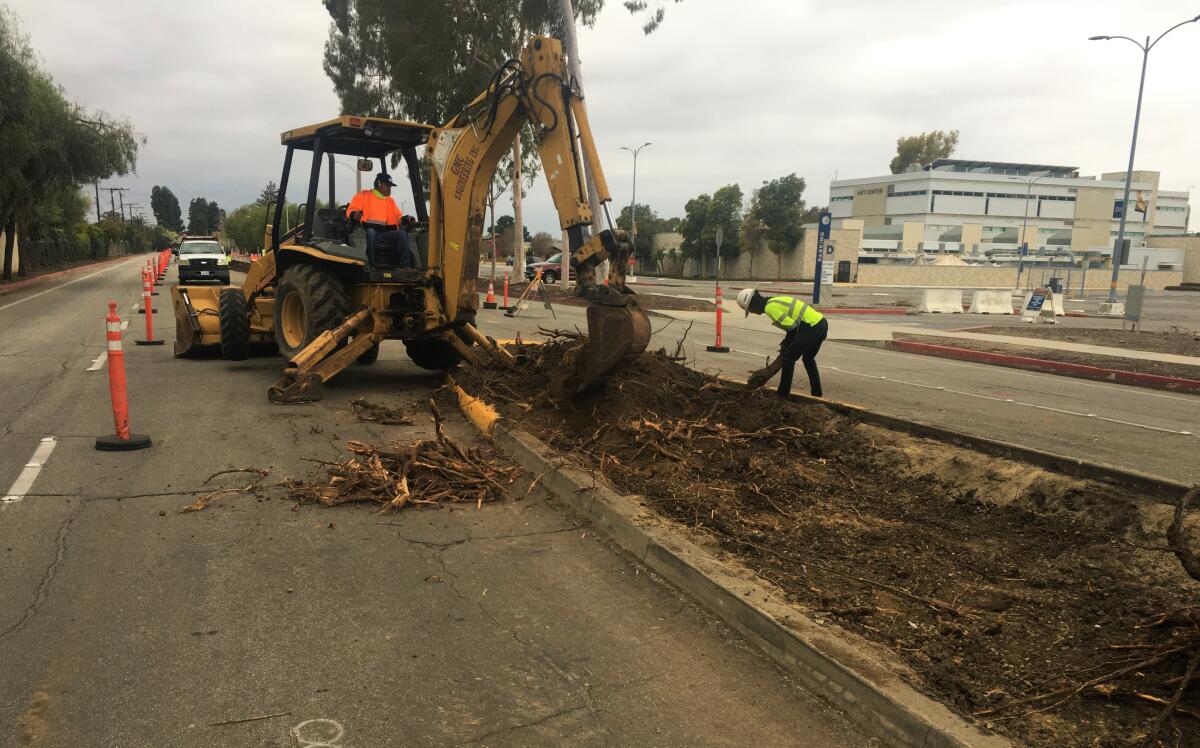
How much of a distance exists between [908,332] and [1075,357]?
519cm

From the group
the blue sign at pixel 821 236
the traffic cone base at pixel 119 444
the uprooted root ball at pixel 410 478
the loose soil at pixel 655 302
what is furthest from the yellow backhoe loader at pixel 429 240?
the loose soil at pixel 655 302

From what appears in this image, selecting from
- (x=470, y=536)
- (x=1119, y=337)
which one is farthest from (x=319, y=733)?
(x=1119, y=337)

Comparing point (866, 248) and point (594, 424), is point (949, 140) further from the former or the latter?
point (594, 424)

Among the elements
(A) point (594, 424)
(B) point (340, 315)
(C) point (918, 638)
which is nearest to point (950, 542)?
(C) point (918, 638)

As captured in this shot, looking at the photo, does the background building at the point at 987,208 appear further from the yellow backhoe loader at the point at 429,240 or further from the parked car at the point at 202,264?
the yellow backhoe loader at the point at 429,240

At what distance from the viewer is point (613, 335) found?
21.4 feet

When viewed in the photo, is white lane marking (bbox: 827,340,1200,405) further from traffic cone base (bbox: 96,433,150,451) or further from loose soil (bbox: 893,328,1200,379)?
traffic cone base (bbox: 96,433,150,451)

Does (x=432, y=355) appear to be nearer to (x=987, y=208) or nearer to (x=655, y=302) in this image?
(x=655, y=302)

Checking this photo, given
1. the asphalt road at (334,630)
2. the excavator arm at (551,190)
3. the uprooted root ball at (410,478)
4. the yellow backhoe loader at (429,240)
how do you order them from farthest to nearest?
the yellow backhoe loader at (429,240)
the excavator arm at (551,190)
the uprooted root ball at (410,478)
the asphalt road at (334,630)

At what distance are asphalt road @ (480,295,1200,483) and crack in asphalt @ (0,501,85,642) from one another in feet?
21.8

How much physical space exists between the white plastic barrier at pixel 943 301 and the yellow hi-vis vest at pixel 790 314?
76.1ft

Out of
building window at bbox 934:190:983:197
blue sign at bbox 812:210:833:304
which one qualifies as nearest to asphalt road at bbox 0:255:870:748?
blue sign at bbox 812:210:833:304

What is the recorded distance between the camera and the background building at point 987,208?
86.6 m

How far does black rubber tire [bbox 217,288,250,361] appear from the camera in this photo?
36.3 ft
